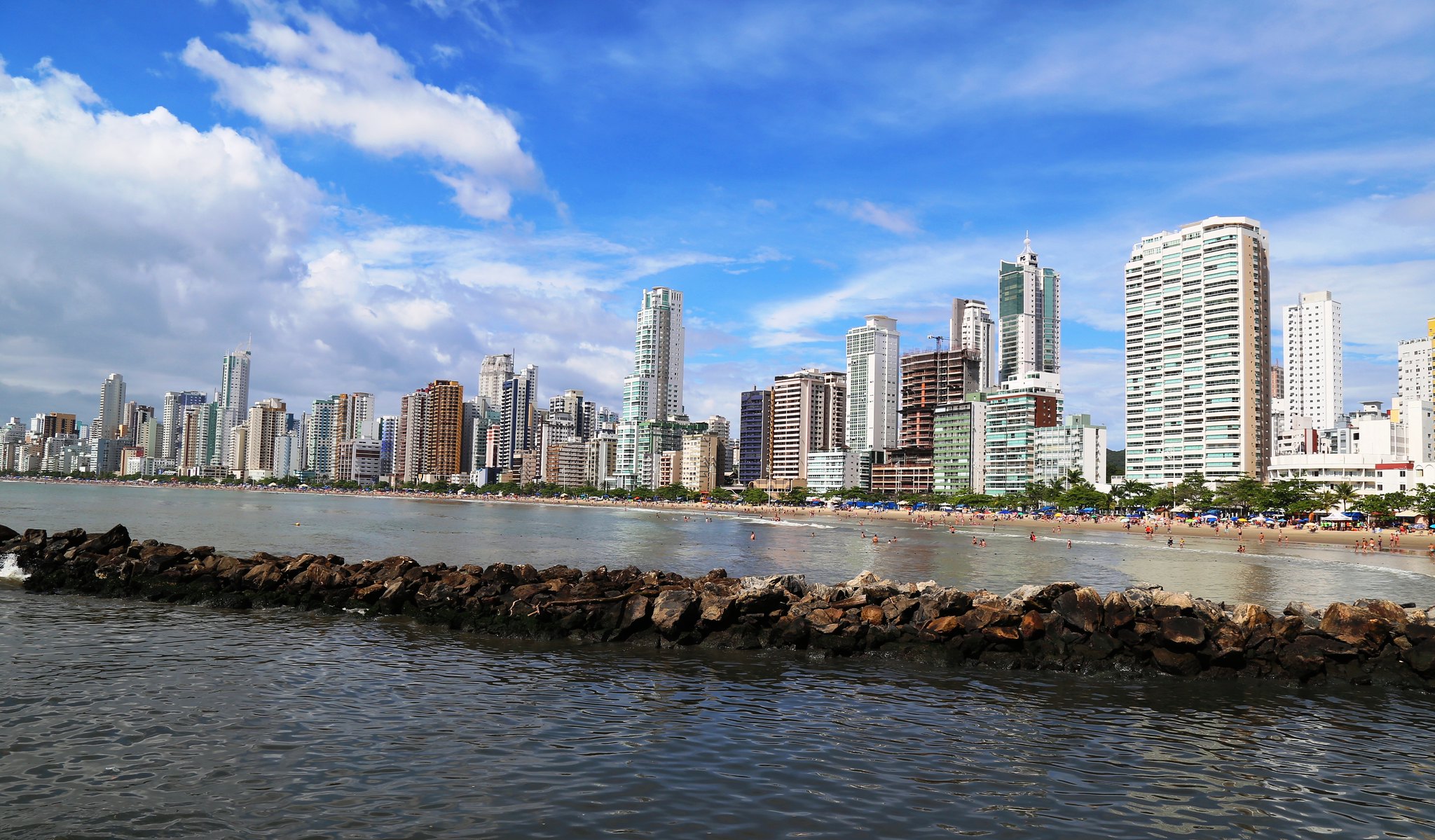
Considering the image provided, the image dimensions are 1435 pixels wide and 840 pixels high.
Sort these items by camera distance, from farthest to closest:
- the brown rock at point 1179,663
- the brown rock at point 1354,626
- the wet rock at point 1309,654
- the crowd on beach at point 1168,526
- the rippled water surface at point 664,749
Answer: the crowd on beach at point 1168,526
the brown rock at point 1354,626
the brown rock at point 1179,663
the wet rock at point 1309,654
the rippled water surface at point 664,749

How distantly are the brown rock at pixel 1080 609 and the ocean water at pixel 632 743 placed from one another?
1569 millimetres

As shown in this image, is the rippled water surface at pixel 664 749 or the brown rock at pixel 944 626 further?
the brown rock at pixel 944 626

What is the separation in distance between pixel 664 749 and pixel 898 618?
426 inches

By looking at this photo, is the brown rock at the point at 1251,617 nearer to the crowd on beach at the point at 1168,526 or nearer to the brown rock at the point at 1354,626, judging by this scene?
the brown rock at the point at 1354,626

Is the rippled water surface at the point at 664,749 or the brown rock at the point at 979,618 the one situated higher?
the brown rock at the point at 979,618

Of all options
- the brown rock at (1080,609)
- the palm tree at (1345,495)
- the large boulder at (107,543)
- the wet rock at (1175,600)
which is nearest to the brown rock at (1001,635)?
the brown rock at (1080,609)

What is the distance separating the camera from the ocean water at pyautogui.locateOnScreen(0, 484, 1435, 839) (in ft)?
35.7

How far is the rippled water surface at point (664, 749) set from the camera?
10.9 meters

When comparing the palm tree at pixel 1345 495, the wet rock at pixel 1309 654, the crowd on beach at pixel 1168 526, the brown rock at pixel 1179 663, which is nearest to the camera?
the wet rock at pixel 1309 654

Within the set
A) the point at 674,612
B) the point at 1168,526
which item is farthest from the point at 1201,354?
the point at 674,612

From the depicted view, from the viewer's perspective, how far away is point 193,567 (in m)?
32.3

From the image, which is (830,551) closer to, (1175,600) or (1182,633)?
(1175,600)

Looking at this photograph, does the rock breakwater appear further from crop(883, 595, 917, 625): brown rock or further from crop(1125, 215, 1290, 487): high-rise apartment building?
crop(1125, 215, 1290, 487): high-rise apartment building

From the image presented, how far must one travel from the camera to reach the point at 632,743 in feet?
46.0
